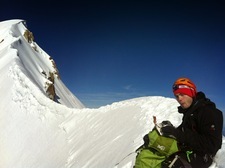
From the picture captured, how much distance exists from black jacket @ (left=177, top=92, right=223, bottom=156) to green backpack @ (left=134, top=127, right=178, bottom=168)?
18 cm

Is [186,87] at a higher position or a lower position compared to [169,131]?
higher

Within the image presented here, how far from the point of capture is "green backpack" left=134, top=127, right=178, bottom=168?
472 centimetres

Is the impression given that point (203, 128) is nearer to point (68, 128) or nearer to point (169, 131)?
point (169, 131)

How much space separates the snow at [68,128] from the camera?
12367 mm

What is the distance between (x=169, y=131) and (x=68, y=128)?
1702cm

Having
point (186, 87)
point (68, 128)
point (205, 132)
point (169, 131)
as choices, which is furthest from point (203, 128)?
point (68, 128)

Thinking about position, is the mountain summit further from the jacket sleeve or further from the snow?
the jacket sleeve

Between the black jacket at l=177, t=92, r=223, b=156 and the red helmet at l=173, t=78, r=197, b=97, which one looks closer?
the black jacket at l=177, t=92, r=223, b=156

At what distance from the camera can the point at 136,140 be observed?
451 inches

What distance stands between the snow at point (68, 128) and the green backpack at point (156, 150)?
100 centimetres

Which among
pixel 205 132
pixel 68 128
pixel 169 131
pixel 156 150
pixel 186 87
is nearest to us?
pixel 205 132

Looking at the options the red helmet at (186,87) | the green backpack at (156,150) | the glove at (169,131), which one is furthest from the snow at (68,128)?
the red helmet at (186,87)

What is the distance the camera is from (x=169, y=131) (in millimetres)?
4605

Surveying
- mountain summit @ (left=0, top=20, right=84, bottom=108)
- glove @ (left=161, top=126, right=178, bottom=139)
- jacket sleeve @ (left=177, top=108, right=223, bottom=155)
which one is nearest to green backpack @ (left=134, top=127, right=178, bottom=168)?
glove @ (left=161, top=126, right=178, bottom=139)
